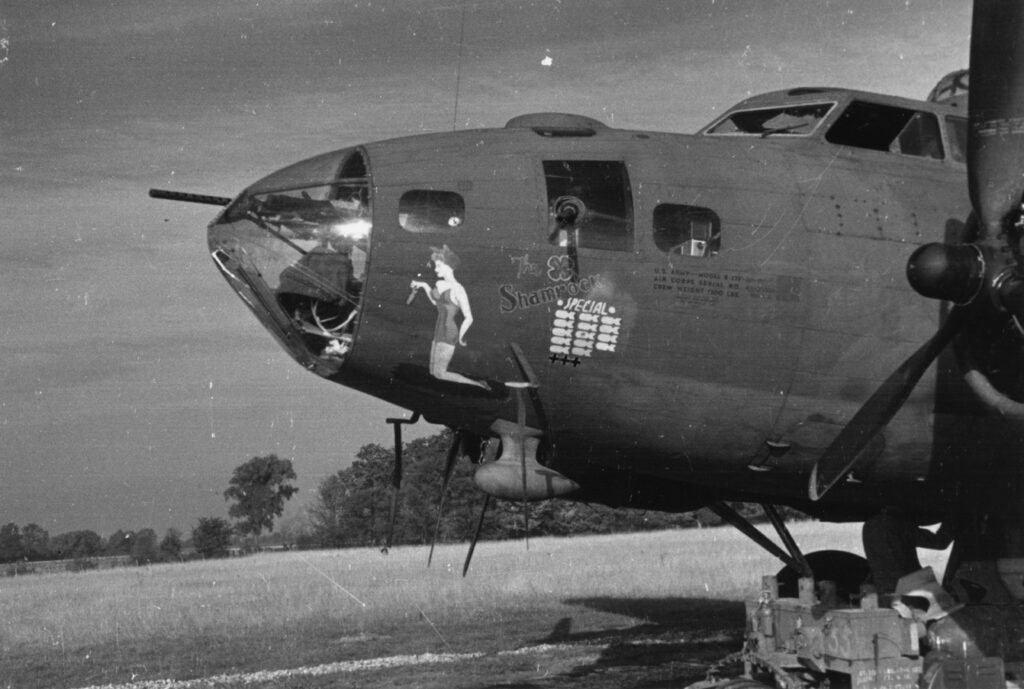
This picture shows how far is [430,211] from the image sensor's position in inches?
328

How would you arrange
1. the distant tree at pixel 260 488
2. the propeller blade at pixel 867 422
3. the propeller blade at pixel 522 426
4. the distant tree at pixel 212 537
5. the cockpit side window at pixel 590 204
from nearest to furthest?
the cockpit side window at pixel 590 204
the propeller blade at pixel 522 426
the propeller blade at pixel 867 422
the distant tree at pixel 260 488
the distant tree at pixel 212 537

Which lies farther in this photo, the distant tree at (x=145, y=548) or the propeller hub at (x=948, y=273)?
the distant tree at (x=145, y=548)

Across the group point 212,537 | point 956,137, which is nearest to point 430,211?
point 956,137

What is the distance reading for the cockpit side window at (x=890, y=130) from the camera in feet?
33.3

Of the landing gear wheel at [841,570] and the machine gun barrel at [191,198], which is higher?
the machine gun barrel at [191,198]

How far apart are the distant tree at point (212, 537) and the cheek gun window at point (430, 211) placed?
43.9m

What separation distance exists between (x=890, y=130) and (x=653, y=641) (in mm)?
9736

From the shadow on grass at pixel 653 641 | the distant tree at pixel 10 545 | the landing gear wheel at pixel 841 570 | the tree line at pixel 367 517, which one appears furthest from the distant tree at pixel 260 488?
the distant tree at pixel 10 545

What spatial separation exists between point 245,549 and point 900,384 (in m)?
46.3

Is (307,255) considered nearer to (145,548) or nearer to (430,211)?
(430,211)

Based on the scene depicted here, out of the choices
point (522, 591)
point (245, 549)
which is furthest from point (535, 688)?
point (245, 549)

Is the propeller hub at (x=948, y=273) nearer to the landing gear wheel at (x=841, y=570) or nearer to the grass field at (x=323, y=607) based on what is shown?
the landing gear wheel at (x=841, y=570)

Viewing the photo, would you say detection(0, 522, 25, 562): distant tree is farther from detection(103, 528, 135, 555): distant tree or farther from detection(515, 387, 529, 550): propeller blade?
detection(515, 387, 529, 550): propeller blade

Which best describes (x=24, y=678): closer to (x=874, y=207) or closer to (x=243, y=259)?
(x=243, y=259)
